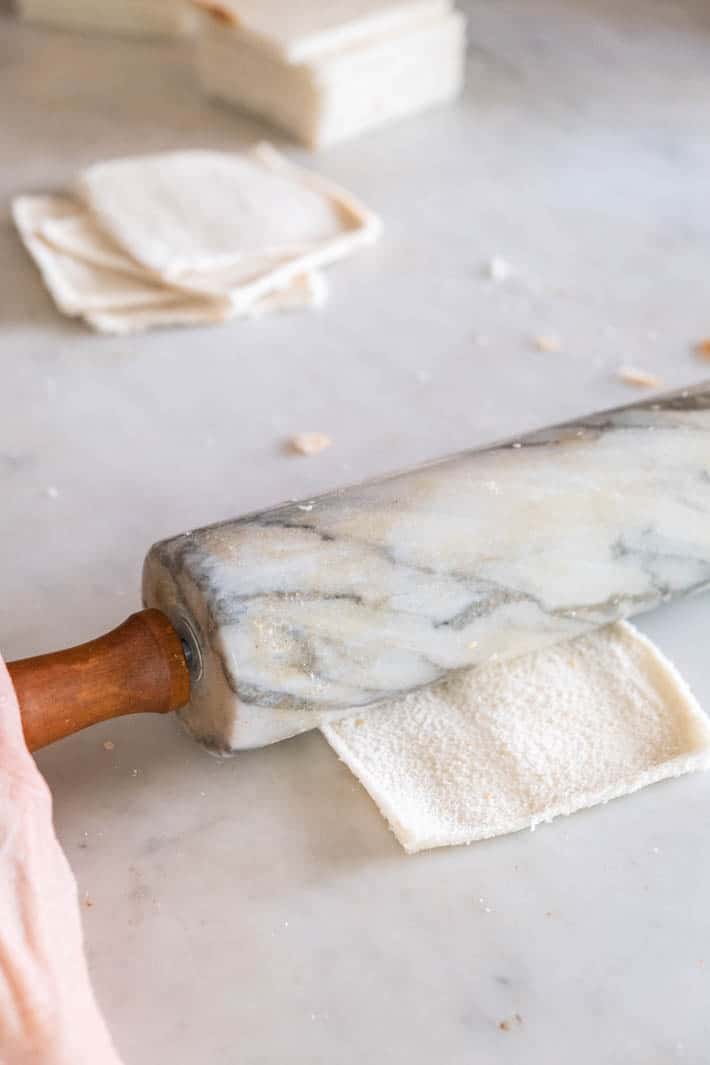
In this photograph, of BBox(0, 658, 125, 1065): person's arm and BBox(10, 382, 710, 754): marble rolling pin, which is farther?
BBox(10, 382, 710, 754): marble rolling pin

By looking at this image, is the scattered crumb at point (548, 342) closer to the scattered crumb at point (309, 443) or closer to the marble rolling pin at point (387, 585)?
the scattered crumb at point (309, 443)

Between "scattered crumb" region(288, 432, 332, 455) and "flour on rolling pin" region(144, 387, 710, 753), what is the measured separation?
24 centimetres

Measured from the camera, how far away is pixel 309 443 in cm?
108

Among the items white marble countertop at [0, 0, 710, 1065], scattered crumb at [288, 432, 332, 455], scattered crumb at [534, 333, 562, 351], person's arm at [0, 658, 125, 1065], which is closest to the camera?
person's arm at [0, 658, 125, 1065]

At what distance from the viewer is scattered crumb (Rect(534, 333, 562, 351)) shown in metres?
1.22

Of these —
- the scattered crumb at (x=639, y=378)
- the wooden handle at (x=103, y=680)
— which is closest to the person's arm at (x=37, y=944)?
the wooden handle at (x=103, y=680)

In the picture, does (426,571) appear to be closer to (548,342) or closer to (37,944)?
(37,944)

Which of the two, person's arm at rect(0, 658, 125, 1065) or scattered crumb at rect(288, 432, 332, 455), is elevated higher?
person's arm at rect(0, 658, 125, 1065)

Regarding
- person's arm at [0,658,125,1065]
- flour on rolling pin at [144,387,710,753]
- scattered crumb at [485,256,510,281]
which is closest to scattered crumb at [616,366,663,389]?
scattered crumb at [485,256,510,281]

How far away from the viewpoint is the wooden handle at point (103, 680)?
0.73m

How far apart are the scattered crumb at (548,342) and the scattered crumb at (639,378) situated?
0.07 metres

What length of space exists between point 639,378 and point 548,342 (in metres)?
0.09

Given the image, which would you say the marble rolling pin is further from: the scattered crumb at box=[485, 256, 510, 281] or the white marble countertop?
the scattered crumb at box=[485, 256, 510, 281]

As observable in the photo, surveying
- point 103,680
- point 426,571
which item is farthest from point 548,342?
point 103,680
